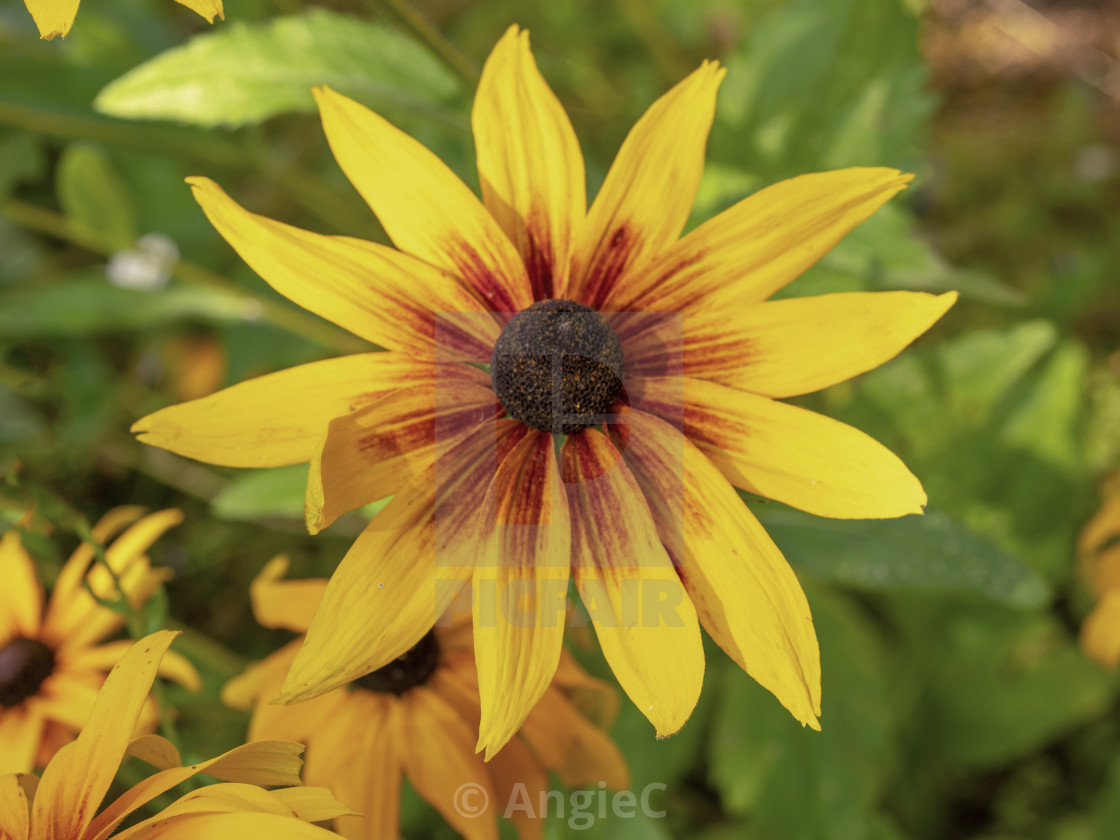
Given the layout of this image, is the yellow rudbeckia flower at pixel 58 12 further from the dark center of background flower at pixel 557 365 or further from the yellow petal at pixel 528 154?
the dark center of background flower at pixel 557 365

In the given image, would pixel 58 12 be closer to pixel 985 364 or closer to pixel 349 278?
pixel 349 278

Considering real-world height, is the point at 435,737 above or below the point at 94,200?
below

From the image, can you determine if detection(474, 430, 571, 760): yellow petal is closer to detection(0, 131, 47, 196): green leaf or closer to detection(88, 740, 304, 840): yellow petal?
detection(88, 740, 304, 840): yellow petal

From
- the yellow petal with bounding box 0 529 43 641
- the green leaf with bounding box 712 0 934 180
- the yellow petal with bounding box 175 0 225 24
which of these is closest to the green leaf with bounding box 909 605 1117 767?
the green leaf with bounding box 712 0 934 180

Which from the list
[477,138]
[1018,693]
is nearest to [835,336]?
[477,138]

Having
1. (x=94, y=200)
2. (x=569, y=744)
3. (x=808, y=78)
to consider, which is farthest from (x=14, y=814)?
(x=808, y=78)

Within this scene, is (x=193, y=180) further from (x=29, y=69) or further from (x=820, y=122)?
(x=820, y=122)
